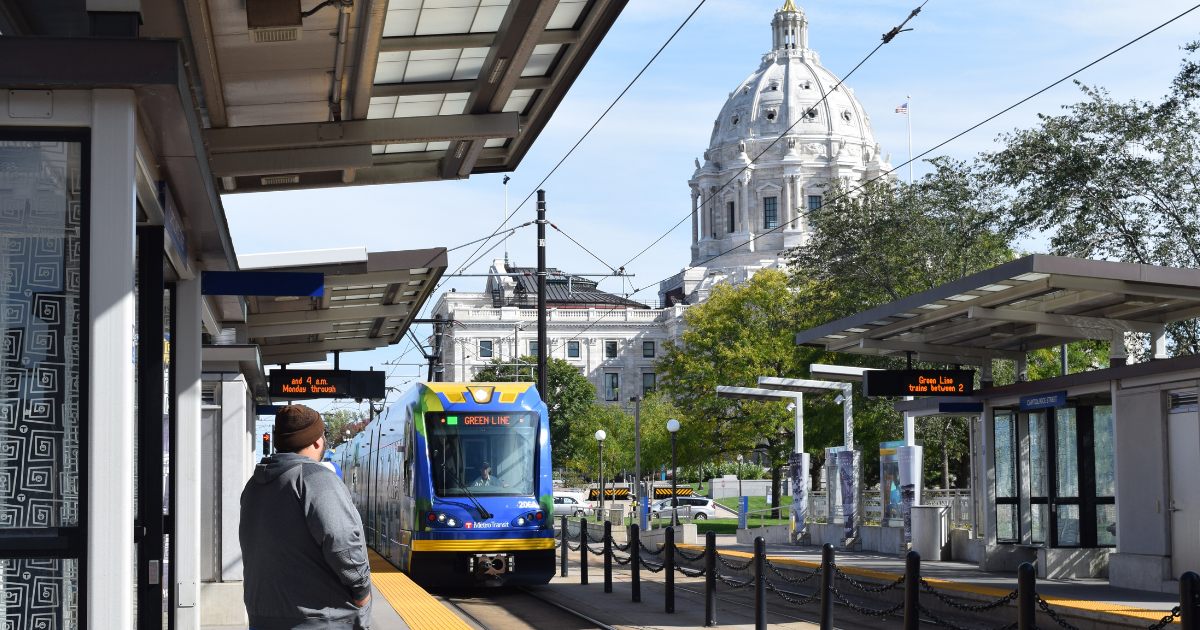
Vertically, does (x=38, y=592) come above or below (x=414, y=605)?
above

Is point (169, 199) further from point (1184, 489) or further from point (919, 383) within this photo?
point (919, 383)

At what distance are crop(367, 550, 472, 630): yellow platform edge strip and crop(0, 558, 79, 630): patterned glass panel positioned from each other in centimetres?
658

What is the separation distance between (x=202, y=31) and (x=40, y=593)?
3.50 m

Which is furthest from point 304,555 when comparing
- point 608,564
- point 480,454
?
point 608,564

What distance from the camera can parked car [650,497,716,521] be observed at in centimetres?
5634

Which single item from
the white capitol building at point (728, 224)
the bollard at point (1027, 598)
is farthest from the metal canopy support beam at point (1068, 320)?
the white capitol building at point (728, 224)

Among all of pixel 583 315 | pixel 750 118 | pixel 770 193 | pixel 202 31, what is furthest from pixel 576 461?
pixel 202 31

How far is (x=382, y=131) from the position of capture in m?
9.72

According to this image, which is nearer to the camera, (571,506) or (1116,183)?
(1116,183)

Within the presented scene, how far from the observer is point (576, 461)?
83812 mm

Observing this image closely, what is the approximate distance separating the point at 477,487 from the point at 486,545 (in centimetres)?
81

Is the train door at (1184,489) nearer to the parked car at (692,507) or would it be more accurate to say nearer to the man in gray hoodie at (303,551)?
the man in gray hoodie at (303,551)

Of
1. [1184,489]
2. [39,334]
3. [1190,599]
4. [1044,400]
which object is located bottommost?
[1190,599]

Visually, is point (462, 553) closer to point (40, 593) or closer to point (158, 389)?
point (158, 389)
